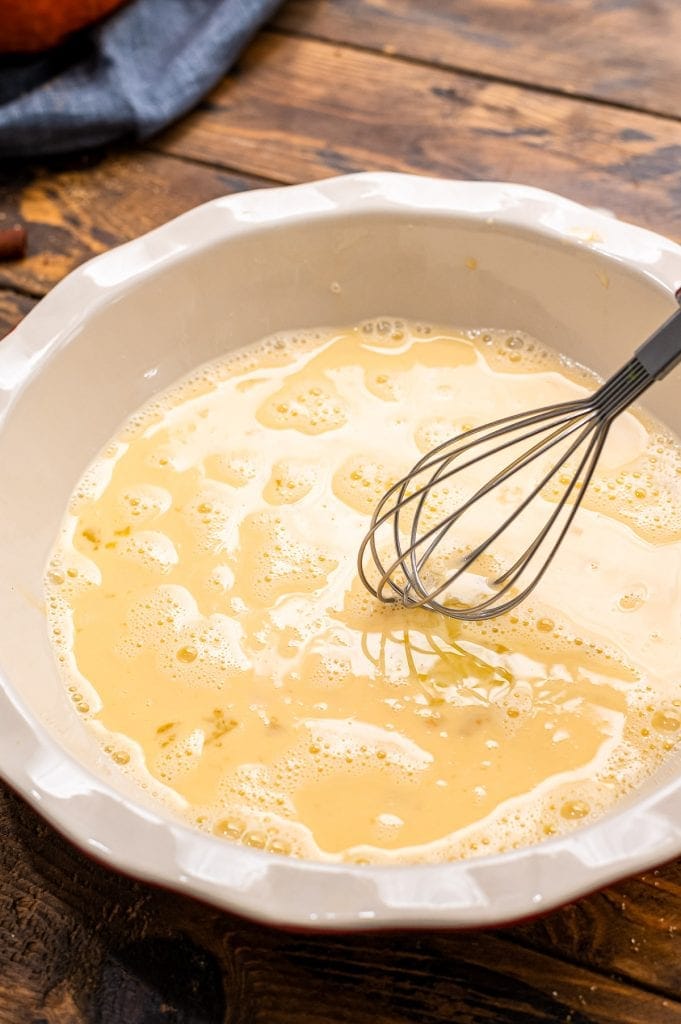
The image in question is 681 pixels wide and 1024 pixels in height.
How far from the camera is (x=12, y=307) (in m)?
0.97

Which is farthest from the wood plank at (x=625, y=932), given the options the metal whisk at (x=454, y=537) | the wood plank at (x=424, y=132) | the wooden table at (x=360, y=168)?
the wood plank at (x=424, y=132)

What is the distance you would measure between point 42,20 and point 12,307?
0.99 feet

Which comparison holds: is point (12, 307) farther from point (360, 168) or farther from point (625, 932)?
point (625, 932)

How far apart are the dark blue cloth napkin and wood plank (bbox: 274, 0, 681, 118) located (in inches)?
3.8

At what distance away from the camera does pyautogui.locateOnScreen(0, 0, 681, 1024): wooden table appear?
0.62 metres

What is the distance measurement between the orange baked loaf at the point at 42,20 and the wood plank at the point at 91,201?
121mm

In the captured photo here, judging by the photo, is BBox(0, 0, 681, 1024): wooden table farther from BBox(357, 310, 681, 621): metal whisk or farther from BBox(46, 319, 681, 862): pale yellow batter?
BBox(357, 310, 681, 621): metal whisk

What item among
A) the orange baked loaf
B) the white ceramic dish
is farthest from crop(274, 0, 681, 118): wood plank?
the white ceramic dish

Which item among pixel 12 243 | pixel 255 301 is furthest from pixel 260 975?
pixel 12 243

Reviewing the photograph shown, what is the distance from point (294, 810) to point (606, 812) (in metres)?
0.17

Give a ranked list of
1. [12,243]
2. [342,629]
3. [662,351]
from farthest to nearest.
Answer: [12,243]
[342,629]
[662,351]

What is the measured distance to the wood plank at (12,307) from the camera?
0.96 m

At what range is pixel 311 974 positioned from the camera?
2.04ft

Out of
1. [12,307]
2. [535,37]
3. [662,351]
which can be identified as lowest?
[12,307]
